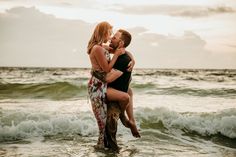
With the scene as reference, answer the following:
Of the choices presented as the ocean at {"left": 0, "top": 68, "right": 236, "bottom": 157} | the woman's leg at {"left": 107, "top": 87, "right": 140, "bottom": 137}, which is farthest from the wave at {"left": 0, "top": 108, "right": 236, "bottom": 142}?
the woman's leg at {"left": 107, "top": 87, "right": 140, "bottom": 137}

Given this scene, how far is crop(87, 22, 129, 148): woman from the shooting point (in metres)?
5.38

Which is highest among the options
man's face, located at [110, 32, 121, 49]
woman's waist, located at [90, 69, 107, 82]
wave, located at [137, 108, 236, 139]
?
man's face, located at [110, 32, 121, 49]

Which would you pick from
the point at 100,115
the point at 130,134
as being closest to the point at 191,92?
the point at 130,134

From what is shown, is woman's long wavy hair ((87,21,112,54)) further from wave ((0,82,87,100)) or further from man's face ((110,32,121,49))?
wave ((0,82,87,100))

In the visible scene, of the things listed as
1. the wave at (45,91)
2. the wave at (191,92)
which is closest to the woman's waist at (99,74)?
the wave at (45,91)

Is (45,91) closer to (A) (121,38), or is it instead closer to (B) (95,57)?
(B) (95,57)

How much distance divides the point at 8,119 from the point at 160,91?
30.7 ft

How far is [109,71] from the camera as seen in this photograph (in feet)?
17.7

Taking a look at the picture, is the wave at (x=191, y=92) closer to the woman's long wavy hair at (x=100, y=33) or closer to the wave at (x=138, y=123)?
the wave at (x=138, y=123)

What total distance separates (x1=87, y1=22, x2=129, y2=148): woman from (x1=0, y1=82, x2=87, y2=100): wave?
384 inches

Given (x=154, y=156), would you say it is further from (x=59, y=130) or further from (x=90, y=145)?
(x=59, y=130)

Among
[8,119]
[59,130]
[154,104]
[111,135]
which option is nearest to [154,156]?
[111,135]

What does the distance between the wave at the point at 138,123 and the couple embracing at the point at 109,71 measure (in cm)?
245

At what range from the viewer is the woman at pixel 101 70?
212 inches
